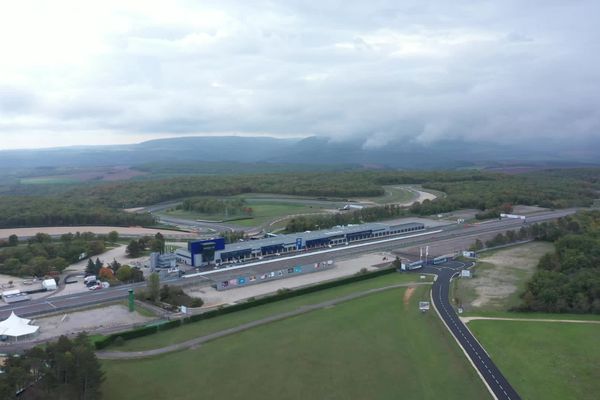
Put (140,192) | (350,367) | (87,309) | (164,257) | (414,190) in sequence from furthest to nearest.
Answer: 1. (414,190)
2. (140,192)
3. (164,257)
4. (87,309)
5. (350,367)

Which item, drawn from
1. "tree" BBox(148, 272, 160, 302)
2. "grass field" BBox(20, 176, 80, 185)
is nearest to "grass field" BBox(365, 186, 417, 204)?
"tree" BBox(148, 272, 160, 302)

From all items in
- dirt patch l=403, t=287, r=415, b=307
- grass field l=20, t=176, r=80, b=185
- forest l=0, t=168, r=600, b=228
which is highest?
forest l=0, t=168, r=600, b=228

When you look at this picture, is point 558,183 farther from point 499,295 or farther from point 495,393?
point 495,393

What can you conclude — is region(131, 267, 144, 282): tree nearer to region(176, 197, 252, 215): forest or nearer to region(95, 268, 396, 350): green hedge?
region(95, 268, 396, 350): green hedge

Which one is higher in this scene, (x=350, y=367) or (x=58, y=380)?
(x=58, y=380)

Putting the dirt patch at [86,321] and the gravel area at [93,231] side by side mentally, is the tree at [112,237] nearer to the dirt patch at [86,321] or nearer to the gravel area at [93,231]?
the gravel area at [93,231]

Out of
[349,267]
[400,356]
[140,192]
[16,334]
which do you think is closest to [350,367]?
[400,356]
